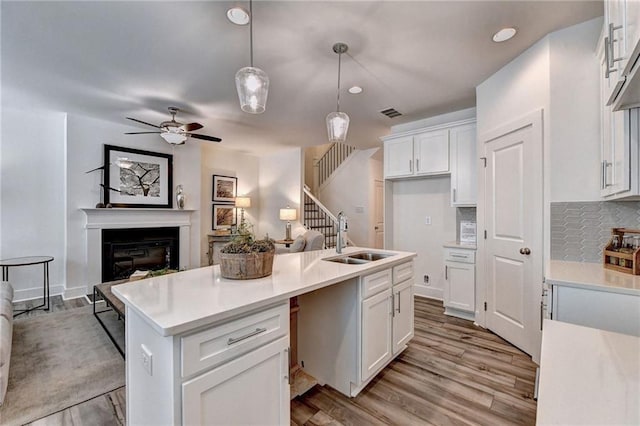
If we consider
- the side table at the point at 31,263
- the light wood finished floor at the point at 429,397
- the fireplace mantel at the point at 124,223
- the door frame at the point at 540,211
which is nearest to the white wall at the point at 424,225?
the door frame at the point at 540,211

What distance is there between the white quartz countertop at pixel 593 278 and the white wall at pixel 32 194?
587 centimetres

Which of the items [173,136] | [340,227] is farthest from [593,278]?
[173,136]

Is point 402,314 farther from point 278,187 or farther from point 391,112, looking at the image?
point 278,187

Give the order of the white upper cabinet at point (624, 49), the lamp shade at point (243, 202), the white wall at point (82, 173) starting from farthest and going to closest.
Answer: the lamp shade at point (243, 202), the white wall at point (82, 173), the white upper cabinet at point (624, 49)

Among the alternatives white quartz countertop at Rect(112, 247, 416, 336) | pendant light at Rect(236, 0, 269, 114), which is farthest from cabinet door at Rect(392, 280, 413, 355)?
pendant light at Rect(236, 0, 269, 114)

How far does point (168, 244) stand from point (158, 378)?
455 centimetres

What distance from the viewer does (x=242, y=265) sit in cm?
161

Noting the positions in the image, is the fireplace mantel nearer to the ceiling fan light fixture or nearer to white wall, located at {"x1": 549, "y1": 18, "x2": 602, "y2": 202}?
the ceiling fan light fixture

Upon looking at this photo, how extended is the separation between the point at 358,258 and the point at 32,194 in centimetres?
476

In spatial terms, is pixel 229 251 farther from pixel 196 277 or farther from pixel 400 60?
pixel 400 60

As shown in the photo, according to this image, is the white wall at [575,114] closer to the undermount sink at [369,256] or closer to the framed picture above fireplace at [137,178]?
the undermount sink at [369,256]

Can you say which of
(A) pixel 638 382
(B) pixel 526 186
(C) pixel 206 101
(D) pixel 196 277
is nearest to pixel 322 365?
(D) pixel 196 277

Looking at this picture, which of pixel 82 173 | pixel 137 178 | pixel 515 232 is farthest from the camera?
pixel 137 178

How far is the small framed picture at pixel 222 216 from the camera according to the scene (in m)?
6.19
